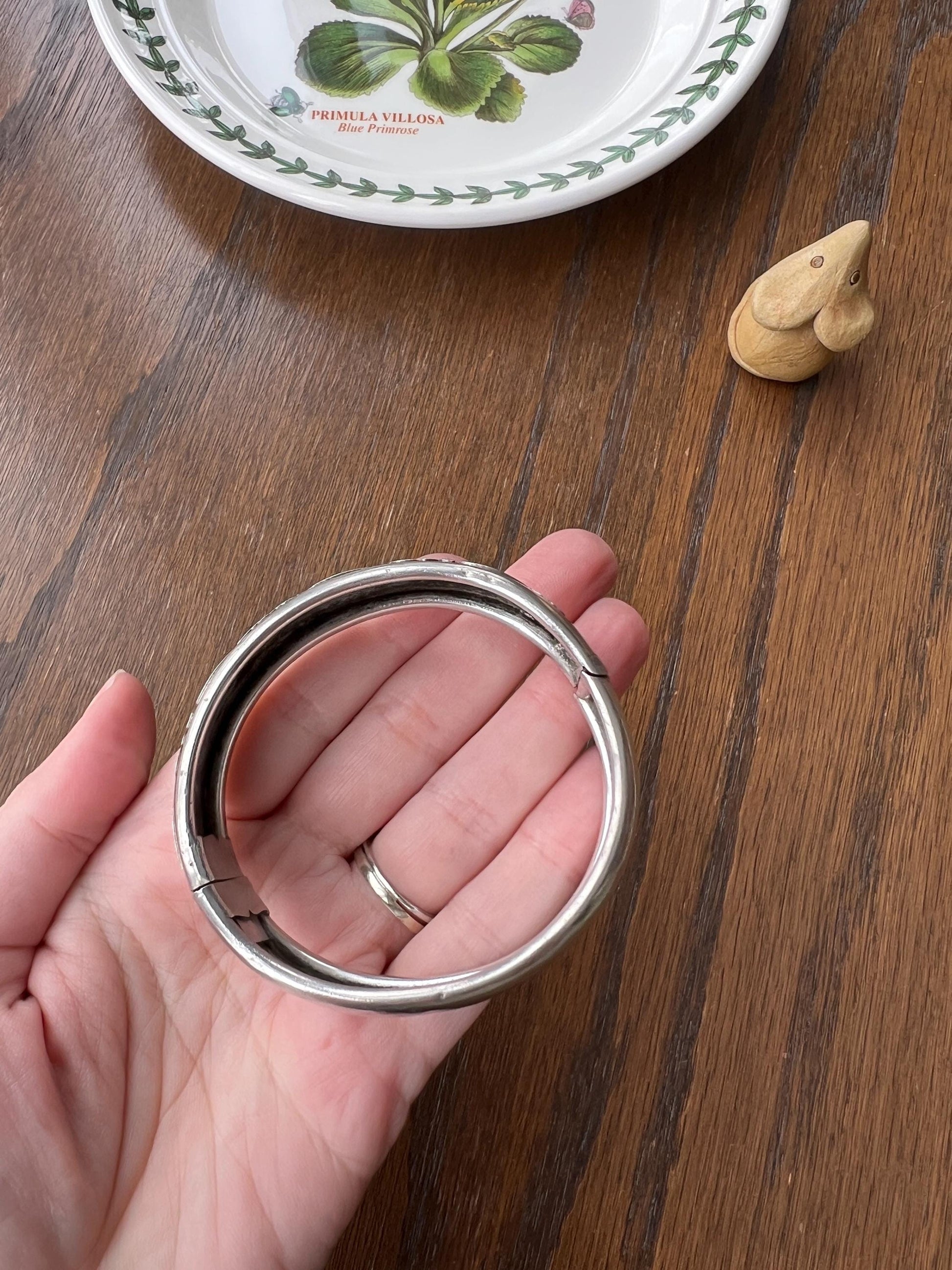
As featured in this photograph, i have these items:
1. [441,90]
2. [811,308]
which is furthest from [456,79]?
[811,308]

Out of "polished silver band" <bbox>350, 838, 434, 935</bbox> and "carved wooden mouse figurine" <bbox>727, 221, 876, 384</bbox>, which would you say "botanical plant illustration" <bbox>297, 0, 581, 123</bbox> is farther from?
"polished silver band" <bbox>350, 838, 434, 935</bbox>

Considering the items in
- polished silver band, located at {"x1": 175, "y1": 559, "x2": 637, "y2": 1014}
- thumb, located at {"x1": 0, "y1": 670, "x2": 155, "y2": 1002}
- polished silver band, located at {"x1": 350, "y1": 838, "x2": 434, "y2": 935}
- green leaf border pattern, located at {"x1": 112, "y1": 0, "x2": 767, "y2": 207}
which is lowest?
polished silver band, located at {"x1": 350, "y1": 838, "x2": 434, "y2": 935}

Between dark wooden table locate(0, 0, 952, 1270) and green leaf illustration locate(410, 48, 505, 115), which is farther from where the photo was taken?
green leaf illustration locate(410, 48, 505, 115)

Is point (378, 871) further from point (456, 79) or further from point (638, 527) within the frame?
point (456, 79)

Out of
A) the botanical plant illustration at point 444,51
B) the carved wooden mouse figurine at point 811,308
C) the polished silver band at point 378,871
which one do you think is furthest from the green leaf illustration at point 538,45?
the polished silver band at point 378,871

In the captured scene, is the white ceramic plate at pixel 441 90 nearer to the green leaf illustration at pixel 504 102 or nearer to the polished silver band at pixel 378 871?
the green leaf illustration at pixel 504 102

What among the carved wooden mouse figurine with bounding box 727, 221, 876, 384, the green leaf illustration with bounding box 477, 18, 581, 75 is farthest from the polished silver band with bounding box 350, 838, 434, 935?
the green leaf illustration with bounding box 477, 18, 581, 75

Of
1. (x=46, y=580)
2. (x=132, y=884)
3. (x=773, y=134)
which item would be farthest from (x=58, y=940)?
(x=773, y=134)
